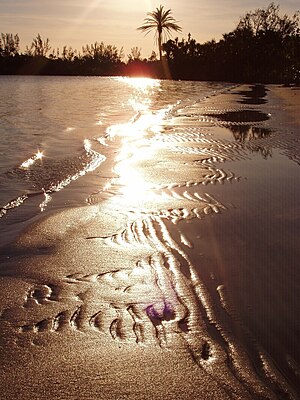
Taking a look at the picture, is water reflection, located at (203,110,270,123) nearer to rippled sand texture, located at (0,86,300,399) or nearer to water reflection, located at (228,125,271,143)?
water reflection, located at (228,125,271,143)

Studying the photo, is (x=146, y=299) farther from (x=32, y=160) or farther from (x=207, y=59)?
(x=207, y=59)

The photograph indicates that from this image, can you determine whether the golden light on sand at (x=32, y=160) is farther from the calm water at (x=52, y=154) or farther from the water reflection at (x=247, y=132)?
the water reflection at (x=247, y=132)

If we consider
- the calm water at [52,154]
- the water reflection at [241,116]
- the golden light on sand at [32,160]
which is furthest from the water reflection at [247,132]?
the golden light on sand at [32,160]

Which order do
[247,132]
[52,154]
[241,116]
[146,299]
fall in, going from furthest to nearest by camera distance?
1. [241,116]
2. [247,132]
3. [52,154]
4. [146,299]

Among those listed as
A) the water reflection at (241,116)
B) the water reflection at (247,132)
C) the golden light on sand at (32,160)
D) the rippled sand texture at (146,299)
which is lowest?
the golden light on sand at (32,160)

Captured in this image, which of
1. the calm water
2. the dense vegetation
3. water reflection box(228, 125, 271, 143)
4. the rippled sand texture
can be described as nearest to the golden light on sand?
the calm water

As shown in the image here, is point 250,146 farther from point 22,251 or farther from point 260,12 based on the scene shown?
point 260,12

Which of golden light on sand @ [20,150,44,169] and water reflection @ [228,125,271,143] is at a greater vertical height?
water reflection @ [228,125,271,143]

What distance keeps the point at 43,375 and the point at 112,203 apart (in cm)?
370

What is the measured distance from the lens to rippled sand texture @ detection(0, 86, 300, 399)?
2557 mm

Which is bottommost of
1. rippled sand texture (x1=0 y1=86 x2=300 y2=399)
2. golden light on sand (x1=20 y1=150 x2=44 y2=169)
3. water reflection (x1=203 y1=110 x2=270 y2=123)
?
golden light on sand (x1=20 y1=150 x2=44 y2=169)

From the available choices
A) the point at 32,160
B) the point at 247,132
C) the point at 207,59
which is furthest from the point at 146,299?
the point at 207,59

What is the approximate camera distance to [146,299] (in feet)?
11.5

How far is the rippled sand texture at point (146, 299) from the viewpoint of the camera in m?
2.56
